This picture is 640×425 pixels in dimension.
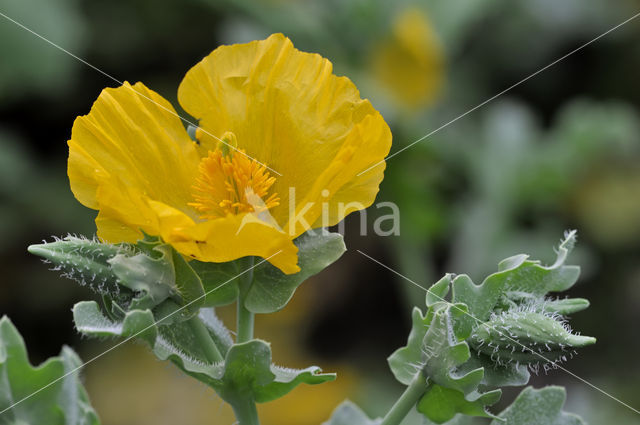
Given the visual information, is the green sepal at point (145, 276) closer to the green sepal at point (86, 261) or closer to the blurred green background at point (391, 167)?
the green sepal at point (86, 261)

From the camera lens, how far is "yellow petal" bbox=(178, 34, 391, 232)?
52.2 inches

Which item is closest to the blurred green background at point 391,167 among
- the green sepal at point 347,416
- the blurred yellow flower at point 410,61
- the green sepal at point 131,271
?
the blurred yellow flower at point 410,61

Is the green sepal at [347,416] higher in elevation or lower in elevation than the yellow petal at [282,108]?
lower

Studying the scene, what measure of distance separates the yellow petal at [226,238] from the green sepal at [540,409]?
0.51m

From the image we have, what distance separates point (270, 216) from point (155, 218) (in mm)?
241

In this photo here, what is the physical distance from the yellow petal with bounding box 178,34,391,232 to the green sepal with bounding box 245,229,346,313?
0.07 metres

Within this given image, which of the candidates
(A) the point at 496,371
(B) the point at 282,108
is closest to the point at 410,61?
(B) the point at 282,108

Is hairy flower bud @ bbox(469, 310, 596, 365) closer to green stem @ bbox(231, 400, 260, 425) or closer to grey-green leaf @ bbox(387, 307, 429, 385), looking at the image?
grey-green leaf @ bbox(387, 307, 429, 385)

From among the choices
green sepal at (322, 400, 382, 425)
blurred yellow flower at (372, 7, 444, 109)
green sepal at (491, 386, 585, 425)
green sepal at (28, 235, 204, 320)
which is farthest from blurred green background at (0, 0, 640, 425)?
green sepal at (28, 235, 204, 320)

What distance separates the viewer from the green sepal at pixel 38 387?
48.7 inches

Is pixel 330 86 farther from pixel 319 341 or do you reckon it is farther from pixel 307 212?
pixel 319 341

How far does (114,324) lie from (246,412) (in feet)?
0.89

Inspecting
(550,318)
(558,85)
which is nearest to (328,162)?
(550,318)

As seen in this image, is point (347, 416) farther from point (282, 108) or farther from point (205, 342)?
point (282, 108)
